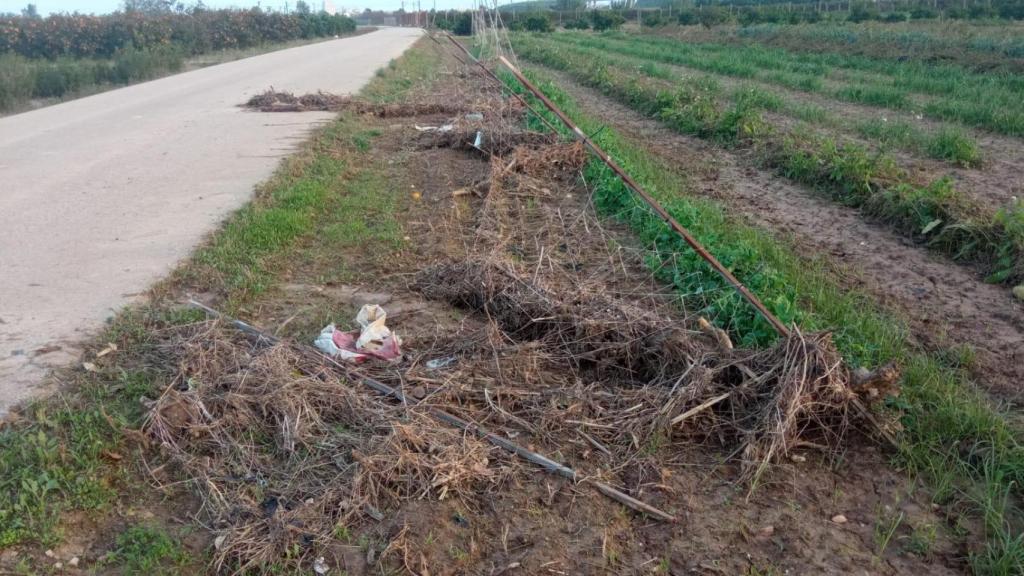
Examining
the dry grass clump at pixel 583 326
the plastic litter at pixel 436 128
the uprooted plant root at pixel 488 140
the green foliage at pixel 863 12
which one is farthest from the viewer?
the green foliage at pixel 863 12

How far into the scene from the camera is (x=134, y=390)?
13.1 feet

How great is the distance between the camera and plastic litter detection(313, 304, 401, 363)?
4320 millimetres

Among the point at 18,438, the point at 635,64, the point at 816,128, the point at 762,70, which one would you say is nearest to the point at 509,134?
the point at 816,128

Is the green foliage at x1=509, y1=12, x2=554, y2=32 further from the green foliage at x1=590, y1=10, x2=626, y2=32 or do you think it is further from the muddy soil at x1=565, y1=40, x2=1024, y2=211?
the muddy soil at x1=565, y1=40, x2=1024, y2=211

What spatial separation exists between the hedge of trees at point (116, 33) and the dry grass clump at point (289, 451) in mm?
27174

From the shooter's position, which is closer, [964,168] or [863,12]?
[964,168]

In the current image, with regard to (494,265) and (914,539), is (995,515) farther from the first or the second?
(494,265)

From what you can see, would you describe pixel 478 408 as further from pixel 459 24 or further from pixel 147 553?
pixel 459 24

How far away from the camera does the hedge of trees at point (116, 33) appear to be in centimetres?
2908

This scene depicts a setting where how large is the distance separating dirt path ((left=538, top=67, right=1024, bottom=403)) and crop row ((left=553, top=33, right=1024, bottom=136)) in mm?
4390

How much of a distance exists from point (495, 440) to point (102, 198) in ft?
19.4

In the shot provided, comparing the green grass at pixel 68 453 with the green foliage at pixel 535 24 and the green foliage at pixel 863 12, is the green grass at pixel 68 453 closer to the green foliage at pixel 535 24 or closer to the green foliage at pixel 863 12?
the green foliage at pixel 863 12

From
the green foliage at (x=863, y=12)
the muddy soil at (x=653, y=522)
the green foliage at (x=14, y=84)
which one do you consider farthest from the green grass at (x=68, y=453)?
the green foliage at (x=863, y=12)

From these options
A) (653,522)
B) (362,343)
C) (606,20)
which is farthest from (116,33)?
(653,522)
